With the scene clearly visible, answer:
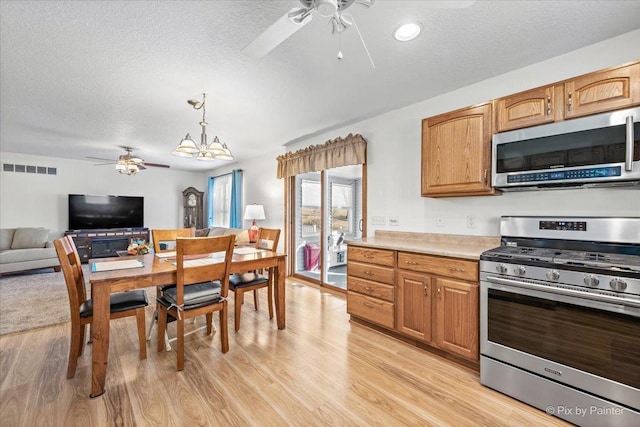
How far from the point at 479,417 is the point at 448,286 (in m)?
0.83

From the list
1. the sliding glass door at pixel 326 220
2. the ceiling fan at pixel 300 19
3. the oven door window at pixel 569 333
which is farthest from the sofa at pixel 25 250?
the oven door window at pixel 569 333

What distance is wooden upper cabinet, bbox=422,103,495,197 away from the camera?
7.58ft

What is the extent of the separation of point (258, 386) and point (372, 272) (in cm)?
140

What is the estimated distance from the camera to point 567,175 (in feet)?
6.26

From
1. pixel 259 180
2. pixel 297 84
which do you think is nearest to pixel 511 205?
pixel 297 84

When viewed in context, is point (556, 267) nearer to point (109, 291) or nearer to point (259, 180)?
point (109, 291)

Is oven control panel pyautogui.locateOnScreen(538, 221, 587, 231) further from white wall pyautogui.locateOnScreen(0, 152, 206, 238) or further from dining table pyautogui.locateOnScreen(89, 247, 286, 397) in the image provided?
white wall pyautogui.locateOnScreen(0, 152, 206, 238)

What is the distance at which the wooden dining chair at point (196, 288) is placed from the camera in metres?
2.05

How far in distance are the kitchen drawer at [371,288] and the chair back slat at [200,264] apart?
4.24ft

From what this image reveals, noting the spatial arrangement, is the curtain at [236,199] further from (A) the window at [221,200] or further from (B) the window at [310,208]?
(B) the window at [310,208]

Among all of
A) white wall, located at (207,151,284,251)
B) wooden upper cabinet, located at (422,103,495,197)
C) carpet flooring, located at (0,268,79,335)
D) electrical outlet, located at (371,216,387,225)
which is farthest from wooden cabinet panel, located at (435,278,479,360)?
carpet flooring, located at (0,268,79,335)

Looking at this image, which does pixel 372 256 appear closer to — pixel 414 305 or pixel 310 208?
pixel 414 305

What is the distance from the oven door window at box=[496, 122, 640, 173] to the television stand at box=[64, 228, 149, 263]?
682 cm

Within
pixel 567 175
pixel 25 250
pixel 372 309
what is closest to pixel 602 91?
pixel 567 175
